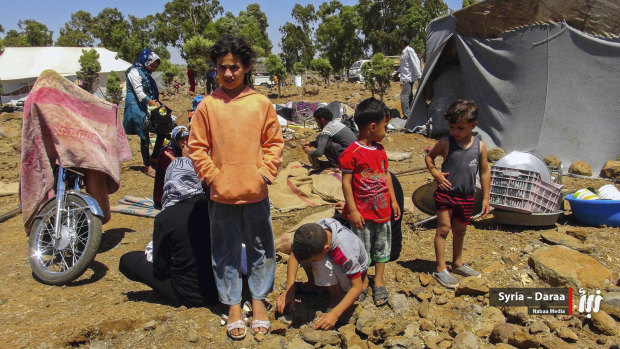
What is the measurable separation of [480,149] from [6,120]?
13.6 meters

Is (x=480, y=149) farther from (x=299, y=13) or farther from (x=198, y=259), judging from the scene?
(x=299, y=13)

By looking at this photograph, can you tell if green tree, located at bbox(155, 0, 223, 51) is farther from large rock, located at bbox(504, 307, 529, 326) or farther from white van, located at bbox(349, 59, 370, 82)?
large rock, located at bbox(504, 307, 529, 326)

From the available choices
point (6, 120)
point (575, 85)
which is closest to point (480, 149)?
point (575, 85)

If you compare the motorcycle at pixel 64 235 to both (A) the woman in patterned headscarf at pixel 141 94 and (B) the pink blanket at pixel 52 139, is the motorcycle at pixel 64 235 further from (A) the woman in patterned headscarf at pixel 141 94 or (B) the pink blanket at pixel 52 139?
(A) the woman in patterned headscarf at pixel 141 94

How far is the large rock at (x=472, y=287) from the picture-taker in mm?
2848

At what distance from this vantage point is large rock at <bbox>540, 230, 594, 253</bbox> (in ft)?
11.5

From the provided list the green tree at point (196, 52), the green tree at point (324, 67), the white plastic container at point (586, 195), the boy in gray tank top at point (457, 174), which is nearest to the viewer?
the boy in gray tank top at point (457, 174)

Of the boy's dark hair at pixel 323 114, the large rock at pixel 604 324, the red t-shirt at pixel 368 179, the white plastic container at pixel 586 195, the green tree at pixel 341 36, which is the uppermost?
the green tree at pixel 341 36

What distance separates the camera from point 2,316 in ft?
9.15

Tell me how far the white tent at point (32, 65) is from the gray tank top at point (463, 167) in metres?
25.0

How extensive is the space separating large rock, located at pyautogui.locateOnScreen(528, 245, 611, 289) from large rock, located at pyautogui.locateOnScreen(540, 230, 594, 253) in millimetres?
207

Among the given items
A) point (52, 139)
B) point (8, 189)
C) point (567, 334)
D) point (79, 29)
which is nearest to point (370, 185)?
point (567, 334)

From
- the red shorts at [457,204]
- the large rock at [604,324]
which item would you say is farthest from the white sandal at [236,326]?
the large rock at [604,324]

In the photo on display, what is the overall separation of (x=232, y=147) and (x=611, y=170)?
585 centimetres
